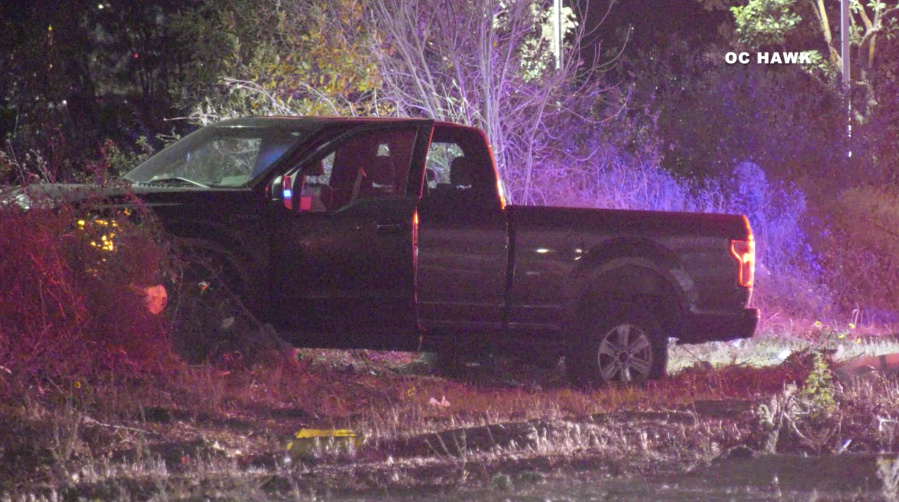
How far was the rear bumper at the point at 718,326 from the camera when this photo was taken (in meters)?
9.19

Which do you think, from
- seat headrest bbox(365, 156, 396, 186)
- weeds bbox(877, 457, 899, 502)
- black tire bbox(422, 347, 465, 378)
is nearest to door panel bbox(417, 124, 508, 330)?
seat headrest bbox(365, 156, 396, 186)

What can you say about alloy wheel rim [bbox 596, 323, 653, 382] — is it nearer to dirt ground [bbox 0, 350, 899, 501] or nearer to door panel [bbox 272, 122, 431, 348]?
dirt ground [bbox 0, 350, 899, 501]

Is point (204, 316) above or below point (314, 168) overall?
below

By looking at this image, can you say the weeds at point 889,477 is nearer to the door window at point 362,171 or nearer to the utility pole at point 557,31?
the door window at point 362,171

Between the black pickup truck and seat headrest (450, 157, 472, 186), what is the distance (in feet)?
0.04

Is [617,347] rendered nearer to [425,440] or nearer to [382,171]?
[382,171]

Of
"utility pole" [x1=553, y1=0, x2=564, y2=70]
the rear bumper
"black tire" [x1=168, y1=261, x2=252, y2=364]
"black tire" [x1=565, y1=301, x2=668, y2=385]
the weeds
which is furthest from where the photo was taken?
"utility pole" [x1=553, y1=0, x2=564, y2=70]

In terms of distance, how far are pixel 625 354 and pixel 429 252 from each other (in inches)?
66.6

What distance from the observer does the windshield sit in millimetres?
8633

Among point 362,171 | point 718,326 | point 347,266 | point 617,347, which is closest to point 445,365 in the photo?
point 617,347

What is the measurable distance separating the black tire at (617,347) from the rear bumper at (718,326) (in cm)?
19

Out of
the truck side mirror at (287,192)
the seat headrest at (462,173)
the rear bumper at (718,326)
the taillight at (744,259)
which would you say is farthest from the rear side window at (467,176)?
the taillight at (744,259)

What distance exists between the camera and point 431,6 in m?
14.4

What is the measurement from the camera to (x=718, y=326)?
923 cm
